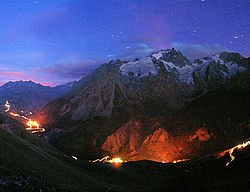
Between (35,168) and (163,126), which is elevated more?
(35,168)

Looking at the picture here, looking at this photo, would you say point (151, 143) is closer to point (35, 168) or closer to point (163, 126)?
point (163, 126)

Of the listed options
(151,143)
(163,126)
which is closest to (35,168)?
(151,143)

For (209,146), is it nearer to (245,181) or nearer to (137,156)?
(137,156)

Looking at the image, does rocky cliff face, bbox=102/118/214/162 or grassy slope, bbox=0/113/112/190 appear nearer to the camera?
grassy slope, bbox=0/113/112/190

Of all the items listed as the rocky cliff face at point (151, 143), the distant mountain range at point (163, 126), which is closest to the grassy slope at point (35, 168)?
the distant mountain range at point (163, 126)

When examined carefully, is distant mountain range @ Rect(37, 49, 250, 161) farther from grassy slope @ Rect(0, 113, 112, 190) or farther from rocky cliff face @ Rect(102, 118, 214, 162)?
grassy slope @ Rect(0, 113, 112, 190)

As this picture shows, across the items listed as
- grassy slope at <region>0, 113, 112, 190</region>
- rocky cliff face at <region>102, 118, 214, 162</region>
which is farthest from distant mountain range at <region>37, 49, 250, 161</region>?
grassy slope at <region>0, 113, 112, 190</region>

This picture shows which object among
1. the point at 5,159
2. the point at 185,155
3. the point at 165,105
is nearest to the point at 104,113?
the point at 165,105

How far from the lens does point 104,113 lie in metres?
191

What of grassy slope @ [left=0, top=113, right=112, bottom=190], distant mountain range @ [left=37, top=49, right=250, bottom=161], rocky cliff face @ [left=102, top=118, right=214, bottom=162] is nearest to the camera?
grassy slope @ [left=0, top=113, right=112, bottom=190]

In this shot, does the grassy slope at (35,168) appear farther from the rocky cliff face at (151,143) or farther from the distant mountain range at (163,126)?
the rocky cliff face at (151,143)

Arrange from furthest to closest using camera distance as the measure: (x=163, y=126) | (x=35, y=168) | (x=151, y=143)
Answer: (x=163, y=126)
(x=151, y=143)
(x=35, y=168)

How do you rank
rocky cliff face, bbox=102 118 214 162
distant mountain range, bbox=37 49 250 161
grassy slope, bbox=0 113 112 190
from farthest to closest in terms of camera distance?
rocky cliff face, bbox=102 118 214 162, distant mountain range, bbox=37 49 250 161, grassy slope, bbox=0 113 112 190

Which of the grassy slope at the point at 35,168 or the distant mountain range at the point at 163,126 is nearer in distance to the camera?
the grassy slope at the point at 35,168
